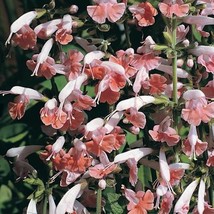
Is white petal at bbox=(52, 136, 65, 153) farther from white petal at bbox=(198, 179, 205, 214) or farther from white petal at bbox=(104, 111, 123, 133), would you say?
white petal at bbox=(198, 179, 205, 214)

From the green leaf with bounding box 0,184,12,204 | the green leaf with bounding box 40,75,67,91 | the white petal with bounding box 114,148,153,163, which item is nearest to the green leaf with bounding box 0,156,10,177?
the green leaf with bounding box 0,184,12,204

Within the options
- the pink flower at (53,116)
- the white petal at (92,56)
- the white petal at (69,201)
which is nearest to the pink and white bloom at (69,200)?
the white petal at (69,201)

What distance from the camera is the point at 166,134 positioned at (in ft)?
4.16

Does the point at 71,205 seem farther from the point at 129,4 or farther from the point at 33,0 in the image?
the point at 33,0

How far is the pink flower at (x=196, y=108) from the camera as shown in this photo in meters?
1.25

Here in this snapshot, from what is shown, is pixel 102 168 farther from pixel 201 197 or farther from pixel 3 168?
pixel 3 168

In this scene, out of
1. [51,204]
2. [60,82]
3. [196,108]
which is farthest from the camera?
[60,82]

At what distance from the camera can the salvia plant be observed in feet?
4.20

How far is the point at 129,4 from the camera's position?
136 cm

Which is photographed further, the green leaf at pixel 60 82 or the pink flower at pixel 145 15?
the green leaf at pixel 60 82

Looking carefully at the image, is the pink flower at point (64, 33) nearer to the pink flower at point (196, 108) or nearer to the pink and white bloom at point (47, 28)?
the pink and white bloom at point (47, 28)

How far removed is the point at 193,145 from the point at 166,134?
0.16ft

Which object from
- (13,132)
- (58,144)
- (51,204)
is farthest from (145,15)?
(13,132)

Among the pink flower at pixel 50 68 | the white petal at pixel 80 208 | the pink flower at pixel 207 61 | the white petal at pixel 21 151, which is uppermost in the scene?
the pink flower at pixel 50 68
